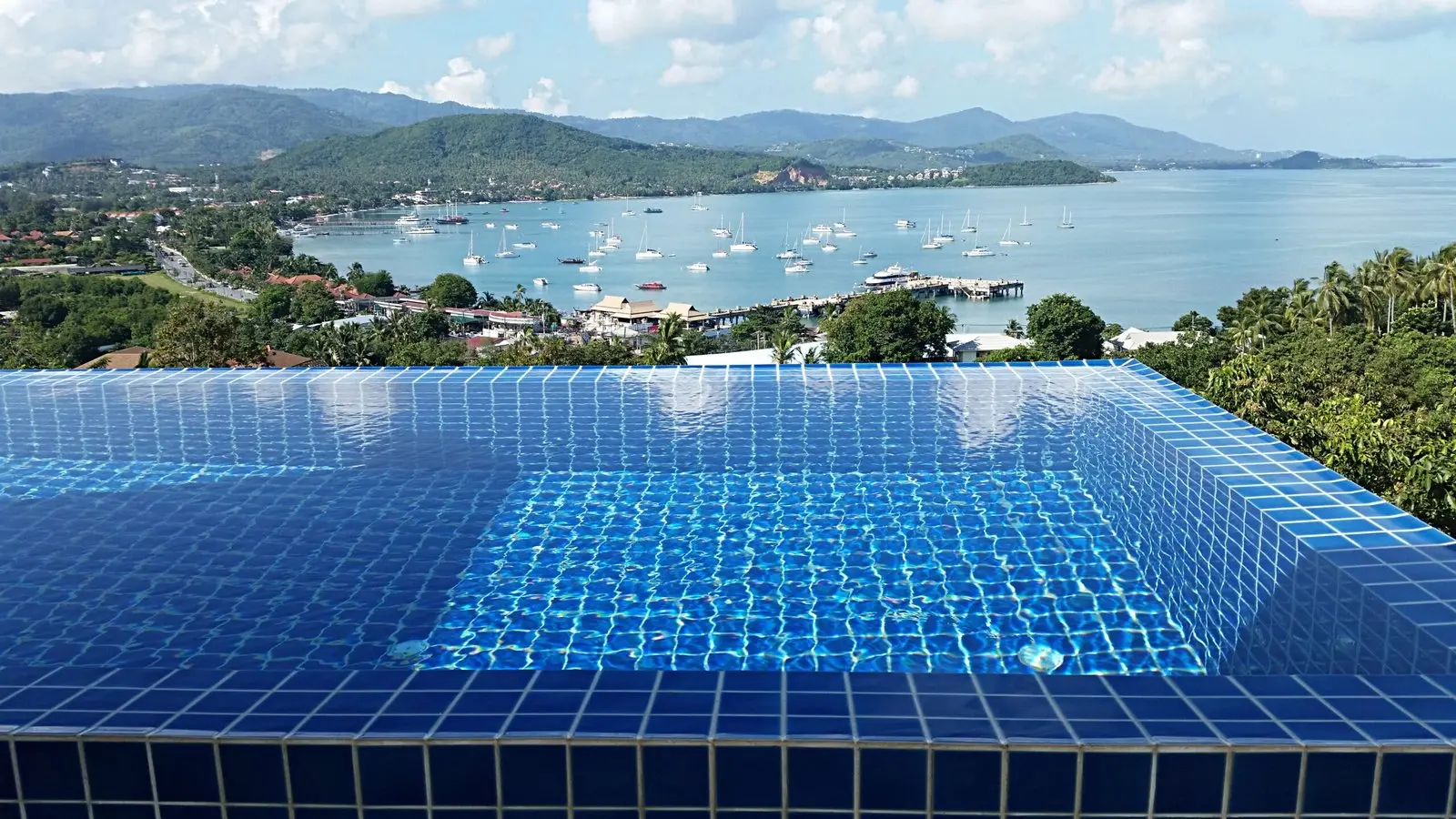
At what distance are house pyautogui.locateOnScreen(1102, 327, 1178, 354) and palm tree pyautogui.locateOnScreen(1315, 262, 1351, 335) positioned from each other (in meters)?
3.46

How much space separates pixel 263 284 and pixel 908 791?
167ft

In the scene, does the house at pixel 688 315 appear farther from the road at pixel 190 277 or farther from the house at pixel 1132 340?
the road at pixel 190 277

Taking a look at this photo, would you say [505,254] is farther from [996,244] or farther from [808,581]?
[808,581]

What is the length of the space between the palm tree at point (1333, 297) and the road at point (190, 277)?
4028cm

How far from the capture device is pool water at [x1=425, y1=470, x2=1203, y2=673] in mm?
4203

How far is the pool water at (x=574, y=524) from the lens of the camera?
4.27 metres

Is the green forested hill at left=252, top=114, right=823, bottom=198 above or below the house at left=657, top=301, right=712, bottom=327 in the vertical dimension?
above

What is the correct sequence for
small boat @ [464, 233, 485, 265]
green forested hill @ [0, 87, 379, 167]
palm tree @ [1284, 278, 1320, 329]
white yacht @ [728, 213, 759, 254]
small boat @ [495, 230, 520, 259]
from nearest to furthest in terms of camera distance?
palm tree @ [1284, 278, 1320, 329] < small boat @ [464, 233, 485, 265] < white yacht @ [728, 213, 759, 254] < small boat @ [495, 230, 520, 259] < green forested hill @ [0, 87, 379, 167]

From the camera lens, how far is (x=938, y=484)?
20.9 ft

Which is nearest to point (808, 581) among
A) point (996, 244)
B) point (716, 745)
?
point (716, 745)

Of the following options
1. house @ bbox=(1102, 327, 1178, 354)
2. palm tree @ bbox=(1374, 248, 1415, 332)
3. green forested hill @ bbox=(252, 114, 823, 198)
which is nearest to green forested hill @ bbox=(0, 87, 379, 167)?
green forested hill @ bbox=(252, 114, 823, 198)

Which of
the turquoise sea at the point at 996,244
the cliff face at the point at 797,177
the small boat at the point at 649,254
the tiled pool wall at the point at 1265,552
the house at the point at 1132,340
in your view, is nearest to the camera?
the tiled pool wall at the point at 1265,552

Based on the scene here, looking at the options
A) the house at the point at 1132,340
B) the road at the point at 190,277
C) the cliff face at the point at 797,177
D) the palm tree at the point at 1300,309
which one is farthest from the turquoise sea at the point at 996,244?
the cliff face at the point at 797,177

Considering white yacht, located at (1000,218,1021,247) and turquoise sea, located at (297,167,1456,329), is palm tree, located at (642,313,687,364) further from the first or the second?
white yacht, located at (1000,218,1021,247)
